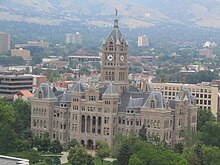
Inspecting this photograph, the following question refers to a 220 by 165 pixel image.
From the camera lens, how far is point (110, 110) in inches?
3794

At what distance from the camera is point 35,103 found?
102m

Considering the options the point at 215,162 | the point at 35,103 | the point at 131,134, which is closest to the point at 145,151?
the point at 215,162

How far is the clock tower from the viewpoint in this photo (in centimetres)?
10112

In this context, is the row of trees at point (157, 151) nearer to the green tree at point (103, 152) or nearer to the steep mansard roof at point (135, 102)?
the green tree at point (103, 152)

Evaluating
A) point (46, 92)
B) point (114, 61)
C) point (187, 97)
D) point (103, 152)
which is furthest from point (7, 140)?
point (187, 97)

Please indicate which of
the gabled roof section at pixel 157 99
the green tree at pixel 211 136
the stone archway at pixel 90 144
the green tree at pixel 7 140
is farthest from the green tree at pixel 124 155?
the stone archway at pixel 90 144

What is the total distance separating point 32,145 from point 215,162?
23277 mm

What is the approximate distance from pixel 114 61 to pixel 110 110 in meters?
7.44

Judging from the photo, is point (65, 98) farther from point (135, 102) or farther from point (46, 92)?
point (135, 102)

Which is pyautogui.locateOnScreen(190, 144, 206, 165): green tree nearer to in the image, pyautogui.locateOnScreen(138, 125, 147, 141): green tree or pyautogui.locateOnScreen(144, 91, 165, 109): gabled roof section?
pyautogui.locateOnScreen(138, 125, 147, 141): green tree

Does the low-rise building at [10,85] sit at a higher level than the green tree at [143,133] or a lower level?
higher

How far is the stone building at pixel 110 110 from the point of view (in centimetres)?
9442

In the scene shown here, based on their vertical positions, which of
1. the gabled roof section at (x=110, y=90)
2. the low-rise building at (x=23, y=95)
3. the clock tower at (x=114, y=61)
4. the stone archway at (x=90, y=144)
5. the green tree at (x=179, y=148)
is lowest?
the stone archway at (x=90, y=144)

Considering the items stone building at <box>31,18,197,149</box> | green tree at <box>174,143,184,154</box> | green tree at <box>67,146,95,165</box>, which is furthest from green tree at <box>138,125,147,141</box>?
green tree at <box>67,146,95,165</box>
